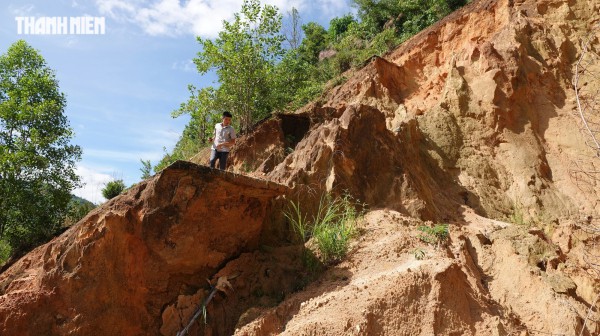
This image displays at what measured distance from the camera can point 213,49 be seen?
525 inches

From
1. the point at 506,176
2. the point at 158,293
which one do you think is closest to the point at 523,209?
the point at 506,176

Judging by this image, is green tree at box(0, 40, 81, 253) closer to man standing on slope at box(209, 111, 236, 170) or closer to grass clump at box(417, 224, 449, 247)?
man standing on slope at box(209, 111, 236, 170)

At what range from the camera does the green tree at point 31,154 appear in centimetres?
1202

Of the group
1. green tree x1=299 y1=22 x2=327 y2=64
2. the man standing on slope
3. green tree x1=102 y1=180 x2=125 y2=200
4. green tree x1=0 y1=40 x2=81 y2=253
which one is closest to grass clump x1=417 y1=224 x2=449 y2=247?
the man standing on slope

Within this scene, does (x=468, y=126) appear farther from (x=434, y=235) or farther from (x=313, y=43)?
(x=313, y=43)

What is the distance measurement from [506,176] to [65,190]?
11136mm

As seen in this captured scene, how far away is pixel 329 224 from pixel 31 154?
31.5 feet

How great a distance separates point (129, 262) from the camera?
17.1 feet

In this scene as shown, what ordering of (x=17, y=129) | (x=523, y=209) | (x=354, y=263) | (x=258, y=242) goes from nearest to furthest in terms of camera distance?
(x=354, y=263) → (x=258, y=242) → (x=523, y=209) → (x=17, y=129)

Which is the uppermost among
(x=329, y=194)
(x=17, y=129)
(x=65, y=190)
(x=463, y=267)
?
(x=17, y=129)

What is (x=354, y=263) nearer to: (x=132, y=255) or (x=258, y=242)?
(x=258, y=242)

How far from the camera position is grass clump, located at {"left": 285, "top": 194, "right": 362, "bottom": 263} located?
563cm

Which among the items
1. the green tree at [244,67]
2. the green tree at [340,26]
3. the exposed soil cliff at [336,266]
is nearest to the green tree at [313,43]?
the green tree at [340,26]

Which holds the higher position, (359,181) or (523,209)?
(359,181)
